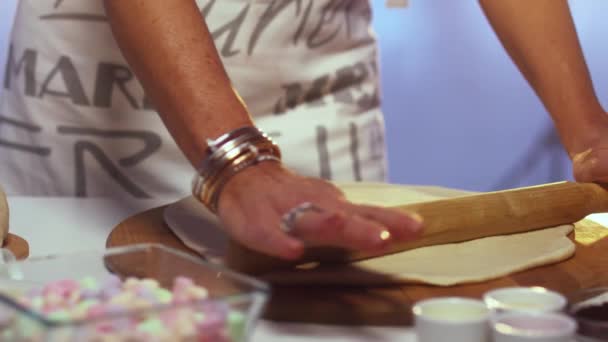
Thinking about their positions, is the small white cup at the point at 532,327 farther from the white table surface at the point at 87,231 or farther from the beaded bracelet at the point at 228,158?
the beaded bracelet at the point at 228,158

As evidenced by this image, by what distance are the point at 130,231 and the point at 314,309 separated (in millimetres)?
364

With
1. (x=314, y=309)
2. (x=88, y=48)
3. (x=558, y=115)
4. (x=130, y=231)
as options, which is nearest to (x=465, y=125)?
(x=558, y=115)

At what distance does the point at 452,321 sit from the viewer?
66cm

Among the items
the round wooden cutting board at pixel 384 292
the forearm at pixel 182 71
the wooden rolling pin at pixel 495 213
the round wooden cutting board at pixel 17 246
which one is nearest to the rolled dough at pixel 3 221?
the round wooden cutting board at pixel 17 246

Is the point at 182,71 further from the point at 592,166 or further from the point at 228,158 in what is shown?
the point at 592,166

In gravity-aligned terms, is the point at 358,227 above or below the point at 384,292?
above

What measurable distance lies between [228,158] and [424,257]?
258 mm

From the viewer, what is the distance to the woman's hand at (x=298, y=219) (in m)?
0.70

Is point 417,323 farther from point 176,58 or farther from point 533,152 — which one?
point 533,152

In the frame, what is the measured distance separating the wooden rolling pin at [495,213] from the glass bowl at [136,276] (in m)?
0.16

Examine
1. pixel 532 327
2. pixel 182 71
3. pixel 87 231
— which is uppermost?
pixel 182 71

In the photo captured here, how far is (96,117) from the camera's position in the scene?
4.54 feet

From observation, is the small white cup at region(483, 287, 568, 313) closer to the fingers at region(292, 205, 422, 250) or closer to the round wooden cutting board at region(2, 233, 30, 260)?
the fingers at region(292, 205, 422, 250)

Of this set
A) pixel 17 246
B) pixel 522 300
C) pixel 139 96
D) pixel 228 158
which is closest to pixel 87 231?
pixel 17 246
